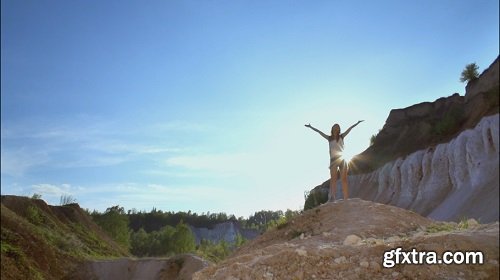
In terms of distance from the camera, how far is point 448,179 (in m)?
21.8

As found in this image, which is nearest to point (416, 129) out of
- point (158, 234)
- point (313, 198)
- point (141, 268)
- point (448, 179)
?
point (313, 198)

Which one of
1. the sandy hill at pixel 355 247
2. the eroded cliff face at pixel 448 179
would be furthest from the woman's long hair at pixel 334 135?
the eroded cliff face at pixel 448 179

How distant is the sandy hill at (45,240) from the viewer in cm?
2780

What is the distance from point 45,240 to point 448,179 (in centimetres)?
3038

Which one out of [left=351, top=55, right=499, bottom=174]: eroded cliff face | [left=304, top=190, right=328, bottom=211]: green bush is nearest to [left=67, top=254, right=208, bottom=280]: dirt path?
[left=304, top=190, right=328, bottom=211]: green bush

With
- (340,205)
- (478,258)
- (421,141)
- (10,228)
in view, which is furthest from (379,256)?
(10,228)

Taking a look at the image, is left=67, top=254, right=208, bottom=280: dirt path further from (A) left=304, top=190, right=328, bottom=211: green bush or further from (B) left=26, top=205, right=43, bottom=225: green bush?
(A) left=304, top=190, right=328, bottom=211: green bush

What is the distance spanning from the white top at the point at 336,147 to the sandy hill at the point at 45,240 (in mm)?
24572

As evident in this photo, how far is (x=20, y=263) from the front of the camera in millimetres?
27391

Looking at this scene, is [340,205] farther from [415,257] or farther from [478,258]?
[478,258]

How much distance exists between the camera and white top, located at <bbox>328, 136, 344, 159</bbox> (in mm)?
9477

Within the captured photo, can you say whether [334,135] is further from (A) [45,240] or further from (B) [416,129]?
(A) [45,240]
